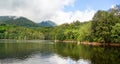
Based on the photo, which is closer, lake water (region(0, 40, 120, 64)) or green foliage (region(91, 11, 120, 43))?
lake water (region(0, 40, 120, 64))

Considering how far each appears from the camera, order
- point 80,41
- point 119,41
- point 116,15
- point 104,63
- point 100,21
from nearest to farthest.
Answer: point 104,63 → point 119,41 → point 100,21 → point 116,15 → point 80,41

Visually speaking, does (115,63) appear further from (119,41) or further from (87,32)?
(87,32)

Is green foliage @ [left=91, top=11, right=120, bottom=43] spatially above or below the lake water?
above

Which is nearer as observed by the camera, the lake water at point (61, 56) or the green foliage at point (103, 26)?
the lake water at point (61, 56)

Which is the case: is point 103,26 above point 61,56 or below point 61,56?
above

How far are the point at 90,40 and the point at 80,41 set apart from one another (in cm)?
2255

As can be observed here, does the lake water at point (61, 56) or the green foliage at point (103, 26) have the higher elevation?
the green foliage at point (103, 26)

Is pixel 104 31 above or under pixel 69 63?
above

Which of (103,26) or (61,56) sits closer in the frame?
(61,56)

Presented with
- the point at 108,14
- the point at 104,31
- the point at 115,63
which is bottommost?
the point at 115,63

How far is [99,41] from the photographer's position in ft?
405

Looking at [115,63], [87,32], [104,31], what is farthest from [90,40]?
[115,63]

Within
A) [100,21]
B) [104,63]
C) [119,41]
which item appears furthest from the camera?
[100,21]

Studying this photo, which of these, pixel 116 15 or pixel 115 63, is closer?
pixel 115 63
